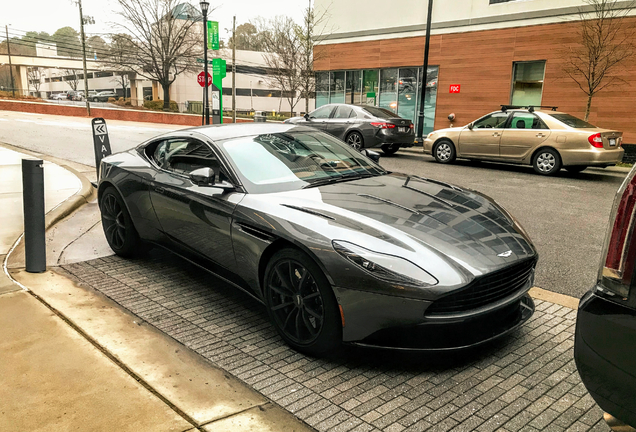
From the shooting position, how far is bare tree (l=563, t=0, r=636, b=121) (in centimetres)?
1633

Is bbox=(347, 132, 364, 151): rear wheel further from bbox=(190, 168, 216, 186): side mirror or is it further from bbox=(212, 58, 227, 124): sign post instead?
bbox=(190, 168, 216, 186): side mirror

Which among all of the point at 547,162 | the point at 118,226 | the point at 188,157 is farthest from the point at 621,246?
the point at 547,162

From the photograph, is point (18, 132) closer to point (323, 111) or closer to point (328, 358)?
point (323, 111)

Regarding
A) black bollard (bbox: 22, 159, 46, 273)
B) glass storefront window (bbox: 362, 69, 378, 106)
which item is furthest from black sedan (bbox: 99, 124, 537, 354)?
glass storefront window (bbox: 362, 69, 378, 106)

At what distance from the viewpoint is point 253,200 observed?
3.72 metres

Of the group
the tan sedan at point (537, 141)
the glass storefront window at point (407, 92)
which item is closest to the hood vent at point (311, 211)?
the tan sedan at point (537, 141)

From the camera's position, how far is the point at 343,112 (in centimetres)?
1545

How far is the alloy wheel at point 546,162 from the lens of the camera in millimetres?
12109

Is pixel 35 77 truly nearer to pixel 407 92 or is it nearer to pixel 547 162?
pixel 407 92

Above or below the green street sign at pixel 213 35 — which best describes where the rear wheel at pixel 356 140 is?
below

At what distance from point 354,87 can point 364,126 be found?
10.2m

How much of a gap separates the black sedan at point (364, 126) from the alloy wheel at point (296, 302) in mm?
11700

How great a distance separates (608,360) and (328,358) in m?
1.79

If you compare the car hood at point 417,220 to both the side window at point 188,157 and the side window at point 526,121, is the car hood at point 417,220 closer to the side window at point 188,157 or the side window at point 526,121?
the side window at point 188,157
